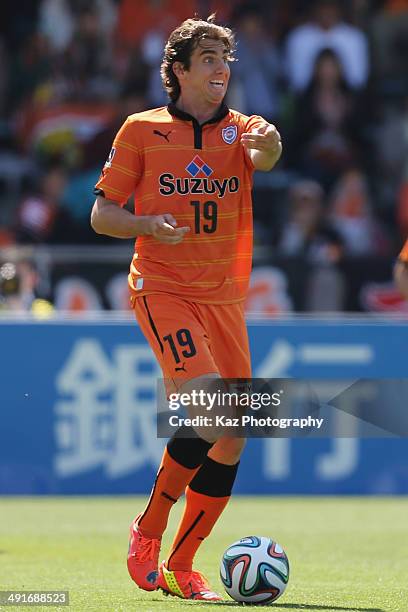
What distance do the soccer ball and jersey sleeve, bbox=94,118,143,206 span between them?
5.58 ft

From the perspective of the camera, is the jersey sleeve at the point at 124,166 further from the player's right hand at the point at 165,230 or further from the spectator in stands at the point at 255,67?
the spectator in stands at the point at 255,67

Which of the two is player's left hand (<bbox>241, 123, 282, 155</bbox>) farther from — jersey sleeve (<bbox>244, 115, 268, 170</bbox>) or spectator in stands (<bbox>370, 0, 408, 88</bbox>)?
spectator in stands (<bbox>370, 0, 408, 88</bbox>)

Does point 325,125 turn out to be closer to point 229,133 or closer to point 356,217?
point 356,217

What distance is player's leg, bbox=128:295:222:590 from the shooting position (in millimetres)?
6156

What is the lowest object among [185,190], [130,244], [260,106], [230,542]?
[230,542]

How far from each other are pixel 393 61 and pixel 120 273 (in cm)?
585

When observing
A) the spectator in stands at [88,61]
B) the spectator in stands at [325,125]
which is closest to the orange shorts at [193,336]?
the spectator in stands at [325,125]

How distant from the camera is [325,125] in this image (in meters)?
15.9

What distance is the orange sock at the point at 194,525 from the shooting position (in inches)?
253

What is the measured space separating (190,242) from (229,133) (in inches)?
21.3

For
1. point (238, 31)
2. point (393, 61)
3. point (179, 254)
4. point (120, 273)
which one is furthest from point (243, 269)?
point (393, 61)

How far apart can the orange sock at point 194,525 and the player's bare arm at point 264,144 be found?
5.08 ft

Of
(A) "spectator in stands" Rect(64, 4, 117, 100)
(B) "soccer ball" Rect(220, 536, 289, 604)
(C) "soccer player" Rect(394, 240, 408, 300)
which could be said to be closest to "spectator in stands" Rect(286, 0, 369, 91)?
(A) "spectator in stands" Rect(64, 4, 117, 100)

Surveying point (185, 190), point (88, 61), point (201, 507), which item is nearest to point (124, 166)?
point (185, 190)
